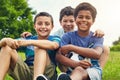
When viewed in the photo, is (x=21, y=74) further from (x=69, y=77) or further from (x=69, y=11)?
(x=69, y=11)

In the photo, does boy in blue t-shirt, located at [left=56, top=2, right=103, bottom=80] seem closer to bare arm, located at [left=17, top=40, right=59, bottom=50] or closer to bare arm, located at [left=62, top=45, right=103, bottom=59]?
bare arm, located at [left=62, top=45, right=103, bottom=59]

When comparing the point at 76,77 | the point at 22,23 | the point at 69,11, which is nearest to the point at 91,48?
the point at 76,77

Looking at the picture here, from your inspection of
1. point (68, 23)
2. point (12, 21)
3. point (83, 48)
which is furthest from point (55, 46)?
point (12, 21)

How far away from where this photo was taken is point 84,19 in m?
5.00

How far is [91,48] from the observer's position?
491 cm

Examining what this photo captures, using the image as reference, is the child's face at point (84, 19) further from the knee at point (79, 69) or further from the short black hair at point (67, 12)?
the short black hair at point (67, 12)

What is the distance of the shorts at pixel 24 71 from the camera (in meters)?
4.77

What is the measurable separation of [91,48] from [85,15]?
1.43ft

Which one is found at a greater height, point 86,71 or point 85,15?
point 85,15

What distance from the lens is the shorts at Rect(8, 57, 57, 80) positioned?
4770 mm

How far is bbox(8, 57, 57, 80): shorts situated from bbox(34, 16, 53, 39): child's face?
0.44m

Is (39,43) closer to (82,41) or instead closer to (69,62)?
(69,62)

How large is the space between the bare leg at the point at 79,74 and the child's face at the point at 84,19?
22.1 inches

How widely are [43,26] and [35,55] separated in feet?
1.80
